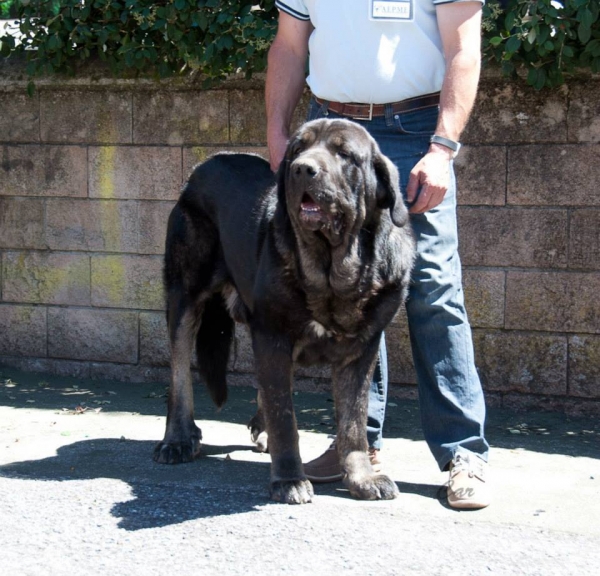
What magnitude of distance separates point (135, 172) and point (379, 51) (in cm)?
295

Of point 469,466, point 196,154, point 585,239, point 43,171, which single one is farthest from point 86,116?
point 469,466

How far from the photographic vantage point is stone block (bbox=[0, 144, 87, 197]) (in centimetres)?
698

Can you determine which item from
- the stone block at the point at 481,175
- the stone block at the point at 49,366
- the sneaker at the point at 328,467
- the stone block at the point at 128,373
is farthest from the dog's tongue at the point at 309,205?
the stone block at the point at 49,366

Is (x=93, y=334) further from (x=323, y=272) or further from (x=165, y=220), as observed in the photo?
(x=323, y=272)

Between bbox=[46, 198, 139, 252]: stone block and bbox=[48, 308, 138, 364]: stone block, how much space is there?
0.45m

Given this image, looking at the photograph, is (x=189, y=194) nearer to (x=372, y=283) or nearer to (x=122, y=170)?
(x=372, y=283)

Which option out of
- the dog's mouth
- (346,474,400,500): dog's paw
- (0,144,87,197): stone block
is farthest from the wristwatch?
(0,144,87,197): stone block

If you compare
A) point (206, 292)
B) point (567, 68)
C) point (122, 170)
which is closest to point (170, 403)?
point (206, 292)

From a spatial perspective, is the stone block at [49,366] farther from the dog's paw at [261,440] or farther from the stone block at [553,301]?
the stone block at [553,301]

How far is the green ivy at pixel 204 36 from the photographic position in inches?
216

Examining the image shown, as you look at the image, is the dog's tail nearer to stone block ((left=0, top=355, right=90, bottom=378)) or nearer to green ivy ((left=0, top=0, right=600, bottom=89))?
green ivy ((left=0, top=0, right=600, bottom=89))

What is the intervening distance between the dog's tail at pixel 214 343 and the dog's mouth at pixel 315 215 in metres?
1.42

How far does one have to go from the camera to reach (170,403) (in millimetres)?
5000

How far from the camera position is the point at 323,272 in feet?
13.3
